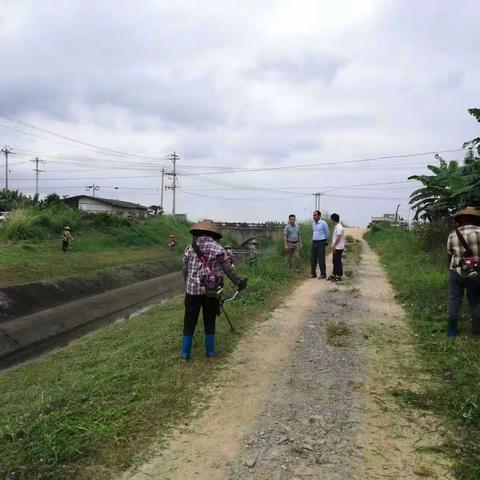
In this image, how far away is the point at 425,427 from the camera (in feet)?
15.9

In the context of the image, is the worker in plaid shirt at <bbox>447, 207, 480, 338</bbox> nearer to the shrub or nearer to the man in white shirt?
the man in white shirt

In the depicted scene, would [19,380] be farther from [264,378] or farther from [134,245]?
[134,245]

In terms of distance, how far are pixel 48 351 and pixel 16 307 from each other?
11.0 feet

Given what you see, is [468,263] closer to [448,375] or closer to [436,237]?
[448,375]

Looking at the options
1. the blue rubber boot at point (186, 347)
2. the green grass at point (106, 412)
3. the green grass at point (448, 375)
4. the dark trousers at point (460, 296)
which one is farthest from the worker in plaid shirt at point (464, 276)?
the blue rubber boot at point (186, 347)

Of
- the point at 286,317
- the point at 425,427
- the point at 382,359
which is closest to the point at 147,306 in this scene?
the point at 286,317

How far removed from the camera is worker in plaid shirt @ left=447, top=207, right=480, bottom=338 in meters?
7.40

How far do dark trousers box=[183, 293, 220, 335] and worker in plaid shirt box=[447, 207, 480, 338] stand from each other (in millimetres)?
3410

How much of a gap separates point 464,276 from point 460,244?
0.45m

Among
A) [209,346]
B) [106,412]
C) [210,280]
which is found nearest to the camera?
[106,412]

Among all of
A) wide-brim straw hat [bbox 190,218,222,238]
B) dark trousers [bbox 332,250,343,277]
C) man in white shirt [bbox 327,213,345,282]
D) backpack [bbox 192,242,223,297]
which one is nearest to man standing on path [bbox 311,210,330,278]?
man in white shirt [bbox 327,213,345,282]

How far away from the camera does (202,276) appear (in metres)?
6.70

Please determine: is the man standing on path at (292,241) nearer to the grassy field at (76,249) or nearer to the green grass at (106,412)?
the green grass at (106,412)

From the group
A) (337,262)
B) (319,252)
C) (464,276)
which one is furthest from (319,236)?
(464,276)
